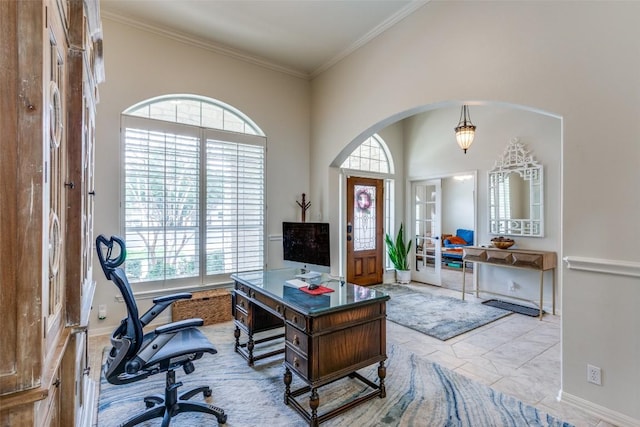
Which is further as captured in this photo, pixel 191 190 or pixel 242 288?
pixel 191 190

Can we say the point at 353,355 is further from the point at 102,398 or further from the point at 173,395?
the point at 102,398

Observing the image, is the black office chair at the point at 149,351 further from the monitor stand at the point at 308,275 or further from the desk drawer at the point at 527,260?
the desk drawer at the point at 527,260

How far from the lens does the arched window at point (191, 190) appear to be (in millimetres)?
3541

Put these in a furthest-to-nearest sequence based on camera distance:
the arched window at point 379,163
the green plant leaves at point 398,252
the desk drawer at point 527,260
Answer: the green plant leaves at point 398,252, the arched window at point 379,163, the desk drawer at point 527,260

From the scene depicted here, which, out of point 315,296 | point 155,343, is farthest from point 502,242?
point 155,343

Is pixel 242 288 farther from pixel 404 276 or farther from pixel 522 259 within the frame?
pixel 404 276

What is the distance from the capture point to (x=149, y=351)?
72.1 inches

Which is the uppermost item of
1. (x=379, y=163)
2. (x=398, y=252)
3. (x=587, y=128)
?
(x=379, y=163)

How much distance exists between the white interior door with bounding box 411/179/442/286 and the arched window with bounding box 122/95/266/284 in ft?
10.8

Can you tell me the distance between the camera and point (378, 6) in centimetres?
330

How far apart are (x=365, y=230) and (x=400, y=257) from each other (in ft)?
2.96

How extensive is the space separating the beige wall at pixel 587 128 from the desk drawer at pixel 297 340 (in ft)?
6.25

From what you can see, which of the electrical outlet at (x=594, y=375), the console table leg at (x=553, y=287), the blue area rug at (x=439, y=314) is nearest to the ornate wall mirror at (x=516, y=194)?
the console table leg at (x=553, y=287)

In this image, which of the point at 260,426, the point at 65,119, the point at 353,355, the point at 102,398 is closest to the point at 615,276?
the point at 353,355
